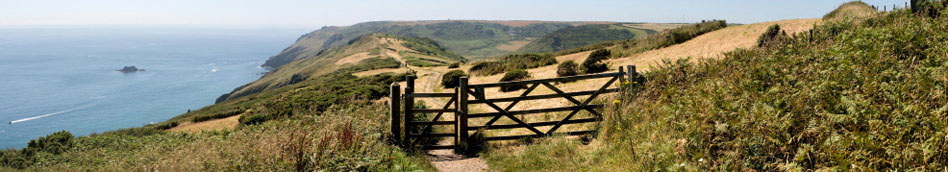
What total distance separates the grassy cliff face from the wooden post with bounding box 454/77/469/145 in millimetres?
784

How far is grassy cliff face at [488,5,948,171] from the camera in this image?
353 centimetres

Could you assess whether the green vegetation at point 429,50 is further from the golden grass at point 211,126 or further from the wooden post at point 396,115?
the wooden post at point 396,115

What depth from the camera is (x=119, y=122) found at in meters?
73.3

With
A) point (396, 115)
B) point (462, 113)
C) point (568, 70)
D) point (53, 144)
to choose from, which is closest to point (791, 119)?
point (462, 113)

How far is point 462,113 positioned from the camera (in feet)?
27.7

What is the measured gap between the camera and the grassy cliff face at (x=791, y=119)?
353cm

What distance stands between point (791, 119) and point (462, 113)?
16.9 feet

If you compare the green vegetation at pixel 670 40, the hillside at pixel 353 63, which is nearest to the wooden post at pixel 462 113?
the green vegetation at pixel 670 40

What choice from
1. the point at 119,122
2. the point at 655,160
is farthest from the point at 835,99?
the point at 119,122

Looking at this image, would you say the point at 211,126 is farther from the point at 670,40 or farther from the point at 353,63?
the point at 353,63

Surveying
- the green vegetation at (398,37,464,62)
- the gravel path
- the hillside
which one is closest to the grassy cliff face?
the gravel path

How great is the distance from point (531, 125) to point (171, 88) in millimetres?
131773

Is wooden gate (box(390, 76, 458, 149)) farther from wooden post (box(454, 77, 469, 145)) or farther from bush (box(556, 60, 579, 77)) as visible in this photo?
bush (box(556, 60, 579, 77))

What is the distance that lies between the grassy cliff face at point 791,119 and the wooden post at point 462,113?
2.57ft
